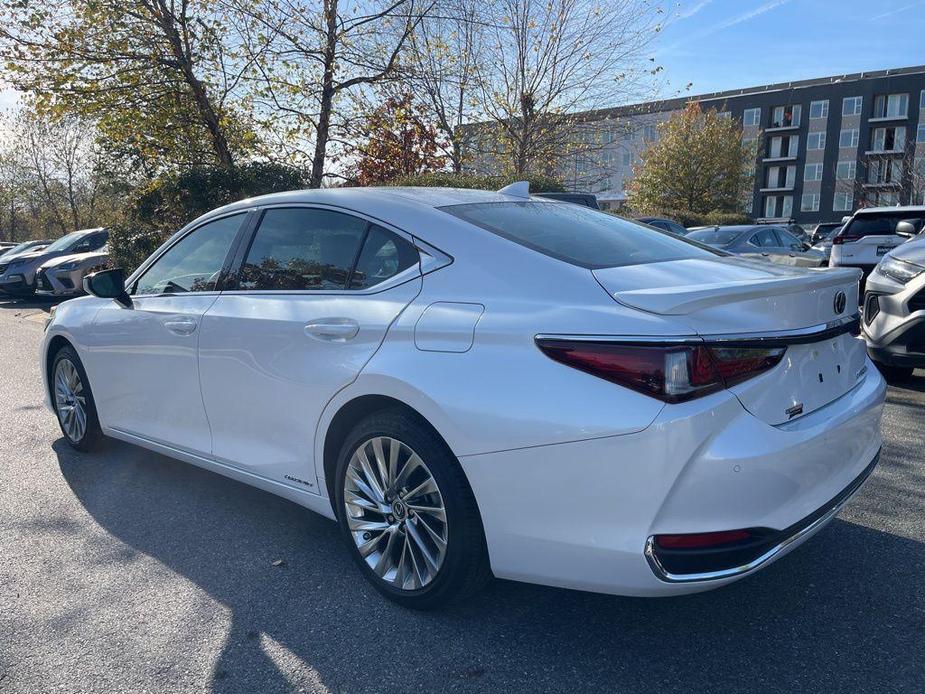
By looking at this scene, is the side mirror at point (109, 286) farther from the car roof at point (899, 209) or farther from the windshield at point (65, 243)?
the windshield at point (65, 243)

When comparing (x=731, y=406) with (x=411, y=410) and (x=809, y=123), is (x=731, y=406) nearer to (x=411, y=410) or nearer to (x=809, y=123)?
Answer: (x=411, y=410)

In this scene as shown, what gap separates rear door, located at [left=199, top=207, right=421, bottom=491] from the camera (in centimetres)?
288

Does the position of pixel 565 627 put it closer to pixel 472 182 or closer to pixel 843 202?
pixel 472 182

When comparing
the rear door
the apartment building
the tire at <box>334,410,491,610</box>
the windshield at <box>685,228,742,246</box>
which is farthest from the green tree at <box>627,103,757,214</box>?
the tire at <box>334,410,491,610</box>

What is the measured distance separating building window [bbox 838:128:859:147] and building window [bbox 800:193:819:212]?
488 centimetres

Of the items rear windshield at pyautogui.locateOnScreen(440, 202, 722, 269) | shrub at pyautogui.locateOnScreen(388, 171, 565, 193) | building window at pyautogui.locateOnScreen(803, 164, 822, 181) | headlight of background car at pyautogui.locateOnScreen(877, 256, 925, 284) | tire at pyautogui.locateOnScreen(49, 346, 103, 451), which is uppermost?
building window at pyautogui.locateOnScreen(803, 164, 822, 181)

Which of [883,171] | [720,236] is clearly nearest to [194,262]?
[720,236]

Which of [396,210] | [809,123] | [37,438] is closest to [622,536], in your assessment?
[396,210]

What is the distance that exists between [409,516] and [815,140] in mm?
76220

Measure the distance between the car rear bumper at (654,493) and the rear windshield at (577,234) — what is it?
73 cm

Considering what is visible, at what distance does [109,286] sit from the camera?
4117 millimetres

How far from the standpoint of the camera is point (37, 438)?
529 centimetres

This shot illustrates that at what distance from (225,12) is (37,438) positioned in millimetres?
9375

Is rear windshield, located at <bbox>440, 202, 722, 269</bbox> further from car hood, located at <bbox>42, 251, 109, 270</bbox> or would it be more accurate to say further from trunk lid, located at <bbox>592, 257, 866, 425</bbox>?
car hood, located at <bbox>42, 251, 109, 270</bbox>
